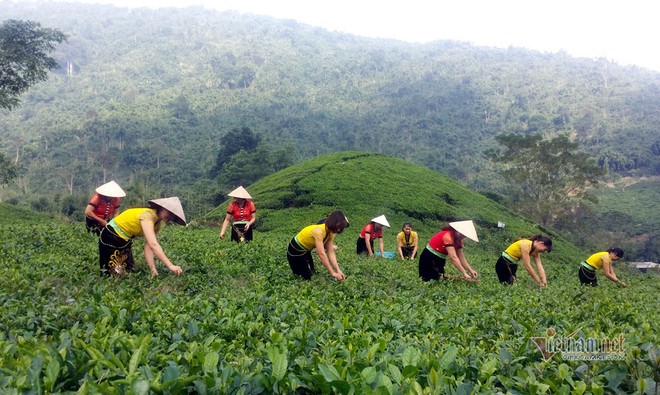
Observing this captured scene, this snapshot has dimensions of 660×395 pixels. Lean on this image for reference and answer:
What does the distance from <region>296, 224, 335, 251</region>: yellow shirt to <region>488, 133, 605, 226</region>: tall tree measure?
35.8 meters

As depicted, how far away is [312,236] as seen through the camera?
7.56m

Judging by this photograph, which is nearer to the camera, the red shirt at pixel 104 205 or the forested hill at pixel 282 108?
the red shirt at pixel 104 205

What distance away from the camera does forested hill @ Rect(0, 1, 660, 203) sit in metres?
64.9

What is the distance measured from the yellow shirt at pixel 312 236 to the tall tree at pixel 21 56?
24.5 metres

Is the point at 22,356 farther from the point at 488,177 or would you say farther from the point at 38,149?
the point at 38,149

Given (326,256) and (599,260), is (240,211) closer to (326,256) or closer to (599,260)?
(326,256)

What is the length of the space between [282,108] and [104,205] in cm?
8544

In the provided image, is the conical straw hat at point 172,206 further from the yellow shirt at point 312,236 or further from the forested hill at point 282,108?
the forested hill at point 282,108

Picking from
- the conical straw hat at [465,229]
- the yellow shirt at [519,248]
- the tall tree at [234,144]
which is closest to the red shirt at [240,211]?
the conical straw hat at [465,229]

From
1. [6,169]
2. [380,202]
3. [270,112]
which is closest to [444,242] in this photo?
[380,202]

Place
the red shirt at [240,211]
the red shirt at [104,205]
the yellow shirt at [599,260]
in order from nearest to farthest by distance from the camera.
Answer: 1. the red shirt at [104,205]
2. the yellow shirt at [599,260]
3. the red shirt at [240,211]

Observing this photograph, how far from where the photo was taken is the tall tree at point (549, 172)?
3888cm

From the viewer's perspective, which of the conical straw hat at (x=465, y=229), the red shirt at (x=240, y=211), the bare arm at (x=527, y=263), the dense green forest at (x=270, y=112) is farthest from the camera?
the dense green forest at (x=270, y=112)

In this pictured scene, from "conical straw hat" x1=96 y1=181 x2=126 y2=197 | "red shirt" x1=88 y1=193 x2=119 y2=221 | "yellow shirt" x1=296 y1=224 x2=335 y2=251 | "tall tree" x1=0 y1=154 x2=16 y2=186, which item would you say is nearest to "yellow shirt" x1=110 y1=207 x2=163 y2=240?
"yellow shirt" x1=296 y1=224 x2=335 y2=251
